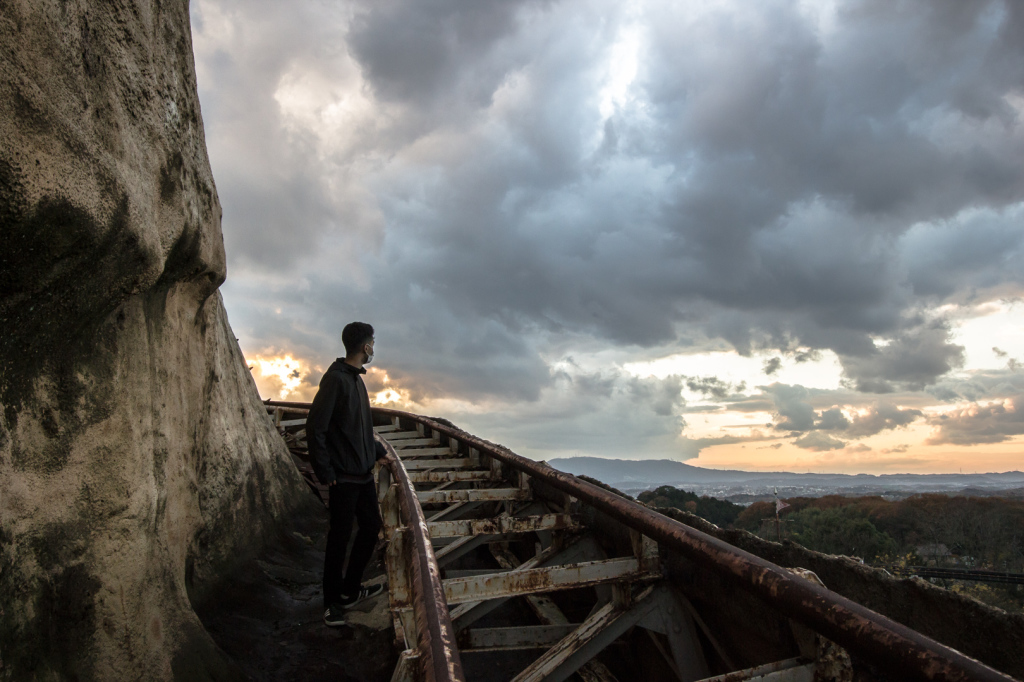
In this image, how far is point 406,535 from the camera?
11.7 ft

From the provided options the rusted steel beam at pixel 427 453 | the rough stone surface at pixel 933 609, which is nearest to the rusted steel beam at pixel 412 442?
A: the rusted steel beam at pixel 427 453

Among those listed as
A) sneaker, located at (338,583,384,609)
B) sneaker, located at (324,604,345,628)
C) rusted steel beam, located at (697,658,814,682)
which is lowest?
sneaker, located at (324,604,345,628)

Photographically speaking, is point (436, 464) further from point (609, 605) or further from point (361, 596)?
point (609, 605)

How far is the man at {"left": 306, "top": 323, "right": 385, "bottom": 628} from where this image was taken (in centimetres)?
498

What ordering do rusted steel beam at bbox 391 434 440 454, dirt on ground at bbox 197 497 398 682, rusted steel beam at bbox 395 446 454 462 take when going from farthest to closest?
1. rusted steel beam at bbox 391 434 440 454
2. rusted steel beam at bbox 395 446 454 462
3. dirt on ground at bbox 197 497 398 682

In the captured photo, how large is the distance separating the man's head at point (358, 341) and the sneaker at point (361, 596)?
1.99 metres

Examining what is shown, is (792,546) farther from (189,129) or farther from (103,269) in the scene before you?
(189,129)

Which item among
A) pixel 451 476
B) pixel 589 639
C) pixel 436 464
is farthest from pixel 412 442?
pixel 589 639

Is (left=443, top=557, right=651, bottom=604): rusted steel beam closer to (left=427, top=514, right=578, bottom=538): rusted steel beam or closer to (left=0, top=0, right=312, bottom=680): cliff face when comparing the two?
(left=427, top=514, right=578, bottom=538): rusted steel beam

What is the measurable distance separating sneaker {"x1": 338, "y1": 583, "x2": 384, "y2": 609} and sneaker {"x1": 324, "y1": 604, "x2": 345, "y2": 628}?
89 mm

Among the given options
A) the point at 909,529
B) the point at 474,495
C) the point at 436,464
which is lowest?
the point at 909,529

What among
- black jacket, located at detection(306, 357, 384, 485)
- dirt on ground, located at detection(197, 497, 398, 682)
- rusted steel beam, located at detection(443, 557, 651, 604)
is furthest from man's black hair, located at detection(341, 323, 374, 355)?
rusted steel beam, located at detection(443, 557, 651, 604)

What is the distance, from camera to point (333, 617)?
4.98 m

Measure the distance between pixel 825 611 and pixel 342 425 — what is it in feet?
12.5
